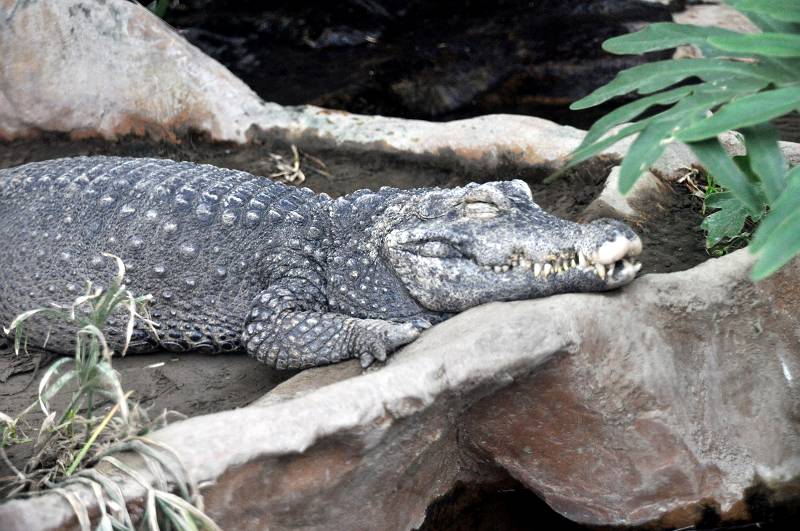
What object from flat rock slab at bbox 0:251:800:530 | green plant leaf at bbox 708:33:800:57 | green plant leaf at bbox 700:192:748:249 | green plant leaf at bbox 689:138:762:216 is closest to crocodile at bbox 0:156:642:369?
flat rock slab at bbox 0:251:800:530

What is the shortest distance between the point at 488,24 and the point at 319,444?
6618mm

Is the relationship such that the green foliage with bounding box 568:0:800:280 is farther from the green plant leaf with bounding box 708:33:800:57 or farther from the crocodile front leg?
the crocodile front leg

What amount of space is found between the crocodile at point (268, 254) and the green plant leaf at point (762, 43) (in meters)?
0.89

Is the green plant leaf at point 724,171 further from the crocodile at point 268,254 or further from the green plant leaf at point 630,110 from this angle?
the crocodile at point 268,254

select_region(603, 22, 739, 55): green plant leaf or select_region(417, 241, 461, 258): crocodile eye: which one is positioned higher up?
select_region(603, 22, 739, 55): green plant leaf

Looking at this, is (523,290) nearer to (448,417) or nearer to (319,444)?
(448,417)

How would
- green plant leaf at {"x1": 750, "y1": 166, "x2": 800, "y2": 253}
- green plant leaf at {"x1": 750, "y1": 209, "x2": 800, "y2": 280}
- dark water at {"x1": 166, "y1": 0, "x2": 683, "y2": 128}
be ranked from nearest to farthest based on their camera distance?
green plant leaf at {"x1": 750, "y1": 209, "x2": 800, "y2": 280} → green plant leaf at {"x1": 750, "y1": 166, "x2": 800, "y2": 253} → dark water at {"x1": 166, "y1": 0, "x2": 683, "y2": 128}

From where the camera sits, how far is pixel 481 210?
13.1 ft

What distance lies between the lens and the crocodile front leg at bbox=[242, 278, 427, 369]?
3.81 m

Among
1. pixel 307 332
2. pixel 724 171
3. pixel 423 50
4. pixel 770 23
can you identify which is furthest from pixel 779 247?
pixel 423 50

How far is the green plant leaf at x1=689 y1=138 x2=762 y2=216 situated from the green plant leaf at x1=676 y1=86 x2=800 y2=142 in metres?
0.15

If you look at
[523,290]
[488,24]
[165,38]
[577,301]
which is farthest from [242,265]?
[488,24]

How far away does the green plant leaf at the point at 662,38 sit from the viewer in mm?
3408

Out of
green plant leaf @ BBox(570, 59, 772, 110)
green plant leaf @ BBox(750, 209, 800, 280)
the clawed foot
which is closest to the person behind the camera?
green plant leaf @ BBox(750, 209, 800, 280)
